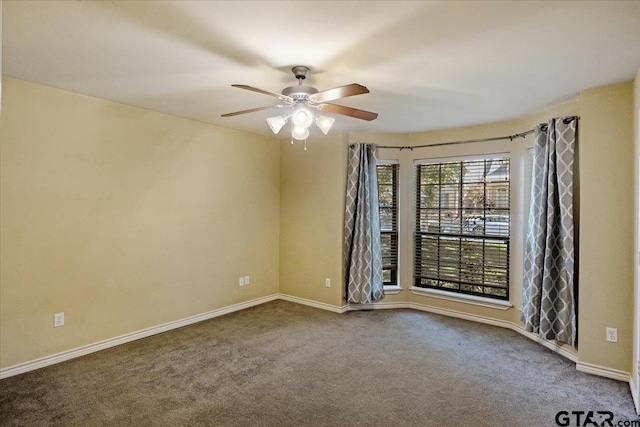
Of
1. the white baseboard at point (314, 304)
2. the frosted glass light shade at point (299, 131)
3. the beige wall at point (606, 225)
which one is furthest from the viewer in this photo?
the white baseboard at point (314, 304)

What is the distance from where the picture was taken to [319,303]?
4992 millimetres

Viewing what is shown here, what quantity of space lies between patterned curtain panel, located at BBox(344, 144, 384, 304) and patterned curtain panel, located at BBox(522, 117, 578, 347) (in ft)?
5.86

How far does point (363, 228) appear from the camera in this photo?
4.69m

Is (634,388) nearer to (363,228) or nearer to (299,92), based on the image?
(363,228)

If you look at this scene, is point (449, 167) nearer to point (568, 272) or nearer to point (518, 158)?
point (518, 158)

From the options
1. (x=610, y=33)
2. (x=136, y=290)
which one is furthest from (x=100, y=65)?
(x=610, y=33)

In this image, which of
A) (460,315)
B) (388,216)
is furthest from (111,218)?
(460,315)

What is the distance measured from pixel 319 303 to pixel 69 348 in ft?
9.39

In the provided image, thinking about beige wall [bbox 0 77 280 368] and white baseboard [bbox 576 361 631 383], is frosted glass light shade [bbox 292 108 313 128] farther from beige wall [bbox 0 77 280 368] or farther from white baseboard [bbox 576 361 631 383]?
white baseboard [bbox 576 361 631 383]

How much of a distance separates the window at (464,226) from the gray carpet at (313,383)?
2.51ft

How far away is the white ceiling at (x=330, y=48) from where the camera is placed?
→ 191 centimetres

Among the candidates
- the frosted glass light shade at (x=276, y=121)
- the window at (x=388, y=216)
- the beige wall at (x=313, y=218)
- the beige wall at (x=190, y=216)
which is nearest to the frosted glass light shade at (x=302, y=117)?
the frosted glass light shade at (x=276, y=121)

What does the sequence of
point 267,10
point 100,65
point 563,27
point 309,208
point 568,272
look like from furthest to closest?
point 309,208 → point 568,272 → point 100,65 → point 563,27 → point 267,10

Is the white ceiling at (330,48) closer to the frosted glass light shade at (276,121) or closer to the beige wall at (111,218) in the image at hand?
the frosted glass light shade at (276,121)
